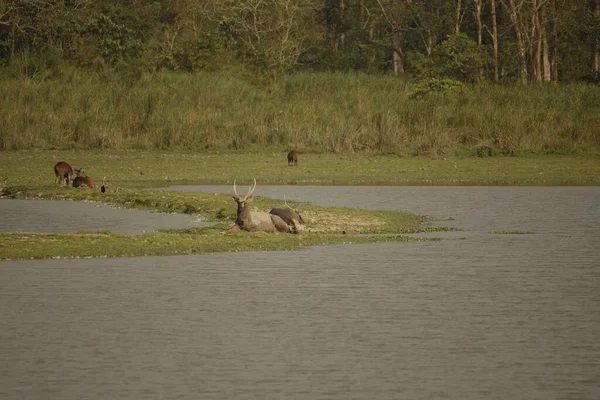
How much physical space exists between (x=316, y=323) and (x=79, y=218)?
10.2m

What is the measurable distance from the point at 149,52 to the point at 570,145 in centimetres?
2131

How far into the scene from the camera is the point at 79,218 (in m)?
21.0

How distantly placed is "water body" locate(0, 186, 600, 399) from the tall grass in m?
19.7

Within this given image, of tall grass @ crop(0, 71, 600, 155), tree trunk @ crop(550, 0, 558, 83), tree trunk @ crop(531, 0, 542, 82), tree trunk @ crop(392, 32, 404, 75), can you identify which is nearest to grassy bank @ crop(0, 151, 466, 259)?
tall grass @ crop(0, 71, 600, 155)

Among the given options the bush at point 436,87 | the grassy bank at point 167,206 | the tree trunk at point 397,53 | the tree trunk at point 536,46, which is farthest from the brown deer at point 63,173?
the tree trunk at point 397,53

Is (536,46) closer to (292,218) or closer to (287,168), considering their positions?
(287,168)

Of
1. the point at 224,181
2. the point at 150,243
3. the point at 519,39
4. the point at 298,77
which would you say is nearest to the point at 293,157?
the point at 224,181

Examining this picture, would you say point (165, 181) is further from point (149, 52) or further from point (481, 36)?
point (481, 36)

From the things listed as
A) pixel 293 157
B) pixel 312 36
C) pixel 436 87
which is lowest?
pixel 293 157

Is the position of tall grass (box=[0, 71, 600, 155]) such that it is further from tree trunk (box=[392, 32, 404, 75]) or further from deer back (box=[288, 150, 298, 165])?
tree trunk (box=[392, 32, 404, 75])

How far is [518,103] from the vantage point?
1628 inches

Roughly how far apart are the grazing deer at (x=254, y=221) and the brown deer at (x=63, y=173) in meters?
8.71

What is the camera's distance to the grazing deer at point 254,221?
59.8 ft

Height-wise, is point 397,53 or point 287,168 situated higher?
point 397,53
